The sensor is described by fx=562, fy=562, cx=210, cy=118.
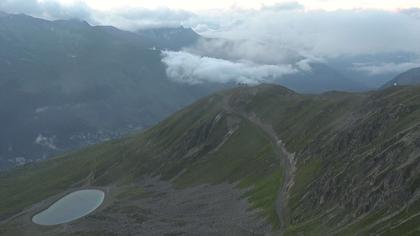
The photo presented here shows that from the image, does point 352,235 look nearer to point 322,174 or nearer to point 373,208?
point 373,208

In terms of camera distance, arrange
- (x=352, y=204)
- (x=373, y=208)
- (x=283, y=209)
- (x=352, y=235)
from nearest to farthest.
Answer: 1. (x=352, y=235)
2. (x=373, y=208)
3. (x=352, y=204)
4. (x=283, y=209)

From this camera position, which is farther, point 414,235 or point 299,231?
point 299,231

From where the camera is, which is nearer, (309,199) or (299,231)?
(299,231)

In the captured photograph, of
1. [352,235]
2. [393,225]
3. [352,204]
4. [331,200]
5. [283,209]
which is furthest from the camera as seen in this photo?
[283,209]

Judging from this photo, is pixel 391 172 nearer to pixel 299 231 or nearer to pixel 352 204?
pixel 352 204

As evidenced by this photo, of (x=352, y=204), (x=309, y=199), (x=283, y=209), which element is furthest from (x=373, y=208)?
(x=283, y=209)

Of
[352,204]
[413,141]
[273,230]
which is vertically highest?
[413,141]

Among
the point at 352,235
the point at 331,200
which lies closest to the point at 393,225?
the point at 352,235

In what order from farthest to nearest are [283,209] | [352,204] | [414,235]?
1. [283,209]
2. [352,204]
3. [414,235]

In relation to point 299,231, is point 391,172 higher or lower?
higher
